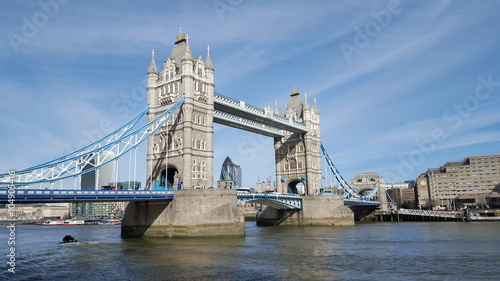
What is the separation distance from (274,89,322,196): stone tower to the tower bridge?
0.37 metres

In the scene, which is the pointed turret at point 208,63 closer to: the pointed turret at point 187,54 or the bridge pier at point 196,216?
the pointed turret at point 187,54

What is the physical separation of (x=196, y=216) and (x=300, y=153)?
37110mm

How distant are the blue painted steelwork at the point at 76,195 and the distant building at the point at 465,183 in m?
104

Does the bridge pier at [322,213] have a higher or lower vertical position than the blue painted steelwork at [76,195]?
lower

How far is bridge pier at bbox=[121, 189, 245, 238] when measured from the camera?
4053cm

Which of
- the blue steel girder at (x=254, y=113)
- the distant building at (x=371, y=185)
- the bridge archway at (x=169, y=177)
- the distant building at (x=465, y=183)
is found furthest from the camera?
the distant building at (x=465, y=183)

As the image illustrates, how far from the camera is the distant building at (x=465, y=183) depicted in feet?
405

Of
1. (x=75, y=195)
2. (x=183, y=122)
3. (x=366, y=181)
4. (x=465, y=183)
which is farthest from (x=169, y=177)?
(x=465, y=183)

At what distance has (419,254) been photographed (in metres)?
27.7

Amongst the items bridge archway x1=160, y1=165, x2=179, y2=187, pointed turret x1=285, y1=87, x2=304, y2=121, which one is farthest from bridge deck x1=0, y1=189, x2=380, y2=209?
pointed turret x1=285, y1=87, x2=304, y2=121

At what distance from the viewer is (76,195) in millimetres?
32906

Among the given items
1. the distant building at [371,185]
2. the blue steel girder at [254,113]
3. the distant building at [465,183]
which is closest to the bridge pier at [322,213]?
the blue steel girder at [254,113]

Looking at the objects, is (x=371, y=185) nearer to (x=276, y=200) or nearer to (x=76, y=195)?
(x=276, y=200)

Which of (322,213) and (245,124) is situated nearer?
(245,124)
